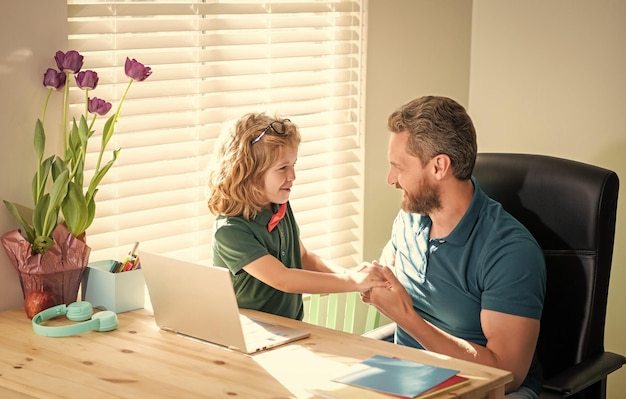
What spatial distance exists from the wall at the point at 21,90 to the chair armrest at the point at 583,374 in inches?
53.1

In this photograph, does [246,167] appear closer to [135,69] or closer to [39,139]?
[135,69]

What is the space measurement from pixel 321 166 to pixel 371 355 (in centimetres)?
131

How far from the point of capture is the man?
91.9 inches

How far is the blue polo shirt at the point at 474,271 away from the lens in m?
2.36

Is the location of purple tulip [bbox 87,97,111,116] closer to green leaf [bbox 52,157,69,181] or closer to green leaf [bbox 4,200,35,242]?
green leaf [bbox 52,157,69,181]

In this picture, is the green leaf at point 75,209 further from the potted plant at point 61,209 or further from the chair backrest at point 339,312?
the chair backrest at point 339,312

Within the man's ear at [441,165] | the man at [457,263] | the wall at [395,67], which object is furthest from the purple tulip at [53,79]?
the wall at [395,67]

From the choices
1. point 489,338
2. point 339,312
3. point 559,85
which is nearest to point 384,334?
point 489,338

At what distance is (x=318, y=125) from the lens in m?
3.31

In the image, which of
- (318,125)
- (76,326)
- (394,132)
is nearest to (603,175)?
(394,132)

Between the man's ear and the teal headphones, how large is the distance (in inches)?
34.4

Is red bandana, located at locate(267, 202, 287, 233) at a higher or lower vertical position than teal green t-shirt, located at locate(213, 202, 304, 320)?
higher

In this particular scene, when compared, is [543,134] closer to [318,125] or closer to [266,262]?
[318,125]

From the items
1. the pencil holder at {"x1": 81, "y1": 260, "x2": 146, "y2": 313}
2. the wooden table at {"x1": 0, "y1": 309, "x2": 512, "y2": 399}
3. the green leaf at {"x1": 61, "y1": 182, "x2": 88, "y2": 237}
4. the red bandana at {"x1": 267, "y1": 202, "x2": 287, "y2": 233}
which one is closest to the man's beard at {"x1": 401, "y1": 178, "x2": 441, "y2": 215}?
the red bandana at {"x1": 267, "y1": 202, "x2": 287, "y2": 233}
